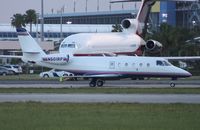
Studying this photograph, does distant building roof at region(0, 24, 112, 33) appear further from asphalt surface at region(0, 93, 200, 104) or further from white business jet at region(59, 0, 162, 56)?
asphalt surface at region(0, 93, 200, 104)

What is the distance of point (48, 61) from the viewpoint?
6244 cm

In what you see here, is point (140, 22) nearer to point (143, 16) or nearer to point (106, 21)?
point (143, 16)

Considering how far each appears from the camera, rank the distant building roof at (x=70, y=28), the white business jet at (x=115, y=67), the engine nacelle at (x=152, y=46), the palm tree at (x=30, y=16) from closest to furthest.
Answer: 1. the white business jet at (x=115, y=67)
2. the engine nacelle at (x=152, y=46)
3. the palm tree at (x=30, y=16)
4. the distant building roof at (x=70, y=28)

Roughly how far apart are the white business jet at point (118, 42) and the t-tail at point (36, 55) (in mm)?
11292

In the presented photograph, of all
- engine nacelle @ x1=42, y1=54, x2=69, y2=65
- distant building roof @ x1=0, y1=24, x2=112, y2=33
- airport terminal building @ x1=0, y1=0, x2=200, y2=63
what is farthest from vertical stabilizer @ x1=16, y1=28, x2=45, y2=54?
distant building roof @ x1=0, y1=24, x2=112, y2=33

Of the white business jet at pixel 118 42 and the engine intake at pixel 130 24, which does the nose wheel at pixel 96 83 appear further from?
the engine intake at pixel 130 24

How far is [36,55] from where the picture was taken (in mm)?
66250
